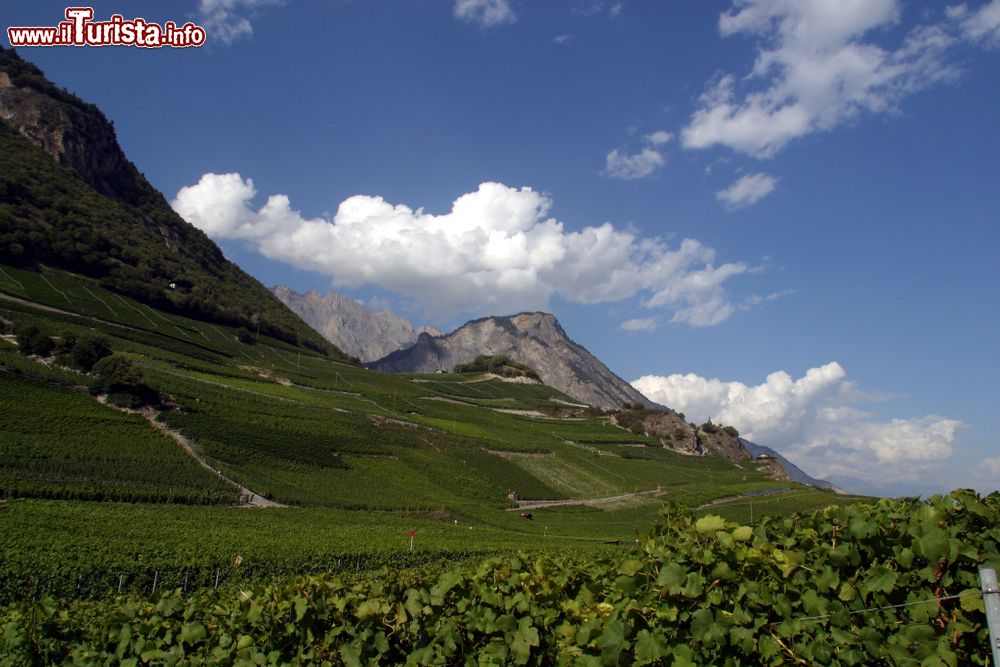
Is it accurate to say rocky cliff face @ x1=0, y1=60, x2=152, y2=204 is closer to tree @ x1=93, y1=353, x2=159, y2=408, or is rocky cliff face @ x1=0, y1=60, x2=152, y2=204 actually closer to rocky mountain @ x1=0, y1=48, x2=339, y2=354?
rocky mountain @ x1=0, y1=48, x2=339, y2=354

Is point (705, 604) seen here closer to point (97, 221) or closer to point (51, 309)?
point (51, 309)

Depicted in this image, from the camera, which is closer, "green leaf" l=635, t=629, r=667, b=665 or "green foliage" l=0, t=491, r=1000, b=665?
"green foliage" l=0, t=491, r=1000, b=665

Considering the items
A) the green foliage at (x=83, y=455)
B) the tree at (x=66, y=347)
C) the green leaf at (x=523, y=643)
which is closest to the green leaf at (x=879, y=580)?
the green leaf at (x=523, y=643)

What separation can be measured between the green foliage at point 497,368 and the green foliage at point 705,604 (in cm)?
17031

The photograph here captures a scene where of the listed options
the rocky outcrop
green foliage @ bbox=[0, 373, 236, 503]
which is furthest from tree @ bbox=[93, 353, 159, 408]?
the rocky outcrop

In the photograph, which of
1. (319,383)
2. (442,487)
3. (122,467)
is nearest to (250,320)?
(319,383)

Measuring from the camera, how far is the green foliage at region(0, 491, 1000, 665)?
3.21 m

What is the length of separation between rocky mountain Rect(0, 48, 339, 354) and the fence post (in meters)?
112

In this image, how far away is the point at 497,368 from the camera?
178m

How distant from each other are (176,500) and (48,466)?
7682mm

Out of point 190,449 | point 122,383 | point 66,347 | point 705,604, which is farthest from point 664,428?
point 705,604

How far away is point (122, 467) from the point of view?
43.5m

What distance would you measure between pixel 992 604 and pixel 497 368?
17560cm

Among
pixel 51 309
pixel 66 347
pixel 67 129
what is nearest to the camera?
pixel 66 347
